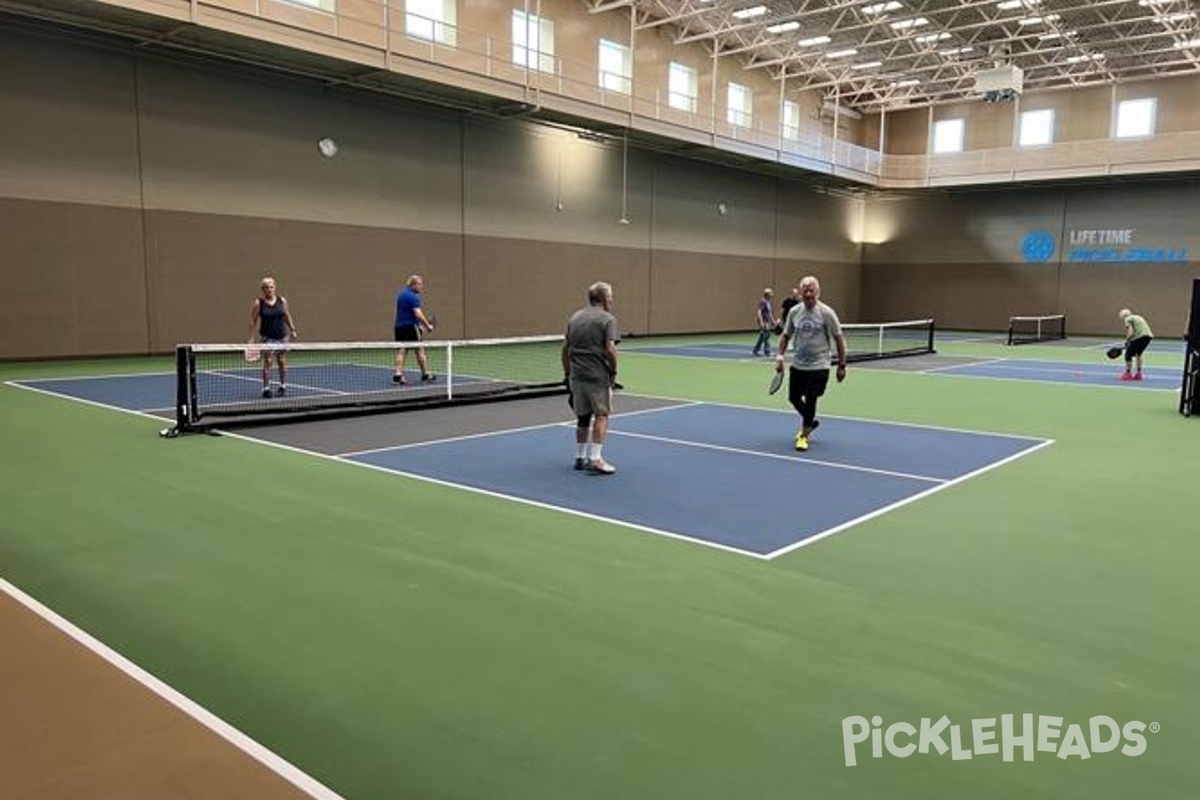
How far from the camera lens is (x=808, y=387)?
10.1 m

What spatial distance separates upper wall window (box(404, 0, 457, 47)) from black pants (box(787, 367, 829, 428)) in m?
17.7

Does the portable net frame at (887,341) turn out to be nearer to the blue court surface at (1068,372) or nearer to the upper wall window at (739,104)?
the blue court surface at (1068,372)

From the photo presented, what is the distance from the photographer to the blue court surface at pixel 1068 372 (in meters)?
17.7

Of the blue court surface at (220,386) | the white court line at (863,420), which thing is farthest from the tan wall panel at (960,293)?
the blue court surface at (220,386)

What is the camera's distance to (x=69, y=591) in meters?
5.19

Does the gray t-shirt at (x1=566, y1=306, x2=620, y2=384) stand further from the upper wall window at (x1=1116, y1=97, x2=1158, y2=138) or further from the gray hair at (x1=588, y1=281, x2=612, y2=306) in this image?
the upper wall window at (x1=1116, y1=97, x2=1158, y2=138)

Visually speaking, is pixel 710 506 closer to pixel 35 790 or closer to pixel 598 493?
pixel 598 493

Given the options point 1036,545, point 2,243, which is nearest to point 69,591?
point 1036,545

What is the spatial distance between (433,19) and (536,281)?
315 inches

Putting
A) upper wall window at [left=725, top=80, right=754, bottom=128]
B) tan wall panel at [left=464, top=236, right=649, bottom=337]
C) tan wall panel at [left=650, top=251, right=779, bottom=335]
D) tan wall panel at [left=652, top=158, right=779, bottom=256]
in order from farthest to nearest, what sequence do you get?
upper wall window at [left=725, top=80, right=754, bottom=128]
tan wall panel at [left=650, top=251, right=779, bottom=335]
tan wall panel at [left=652, top=158, right=779, bottom=256]
tan wall panel at [left=464, top=236, right=649, bottom=337]

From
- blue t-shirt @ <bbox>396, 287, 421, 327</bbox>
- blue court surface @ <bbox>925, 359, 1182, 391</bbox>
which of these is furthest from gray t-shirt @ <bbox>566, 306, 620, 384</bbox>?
blue court surface @ <bbox>925, 359, 1182, 391</bbox>

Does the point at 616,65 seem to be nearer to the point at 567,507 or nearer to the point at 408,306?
the point at 408,306

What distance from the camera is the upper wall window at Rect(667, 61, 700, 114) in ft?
108

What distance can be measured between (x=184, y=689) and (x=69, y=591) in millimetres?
1724
